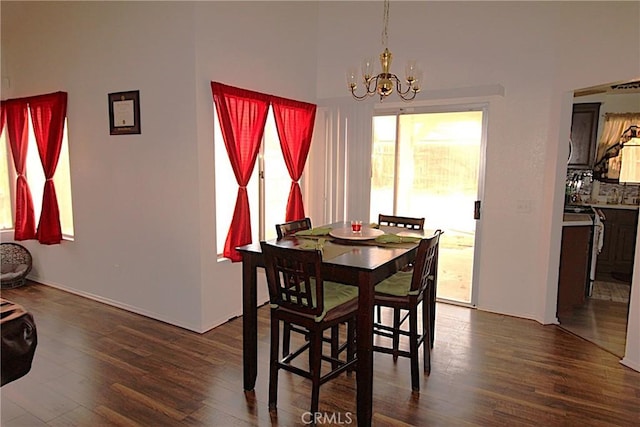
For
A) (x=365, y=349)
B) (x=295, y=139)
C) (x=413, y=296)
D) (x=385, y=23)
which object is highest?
(x=385, y=23)

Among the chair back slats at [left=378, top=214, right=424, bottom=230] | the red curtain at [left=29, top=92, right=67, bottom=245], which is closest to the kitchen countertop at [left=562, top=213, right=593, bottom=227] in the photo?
the chair back slats at [left=378, top=214, right=424, bottom=230]

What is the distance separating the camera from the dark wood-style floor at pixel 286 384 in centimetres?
247

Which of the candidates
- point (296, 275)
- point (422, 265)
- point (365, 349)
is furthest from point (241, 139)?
point (365, 349)

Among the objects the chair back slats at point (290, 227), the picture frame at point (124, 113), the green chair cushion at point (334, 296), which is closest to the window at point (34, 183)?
the picture frame at point (124, 113)

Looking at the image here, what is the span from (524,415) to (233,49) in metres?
3.55

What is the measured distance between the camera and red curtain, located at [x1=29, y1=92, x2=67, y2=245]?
14.3ft

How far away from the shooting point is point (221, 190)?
3.88 m

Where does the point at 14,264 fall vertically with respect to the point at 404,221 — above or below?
below

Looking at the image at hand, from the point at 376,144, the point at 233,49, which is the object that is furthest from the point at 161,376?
the point at 376,144

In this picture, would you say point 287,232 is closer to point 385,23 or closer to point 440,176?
point 440,176

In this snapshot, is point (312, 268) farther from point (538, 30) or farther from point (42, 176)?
point (42, 176)

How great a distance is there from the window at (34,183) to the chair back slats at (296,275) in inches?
132
